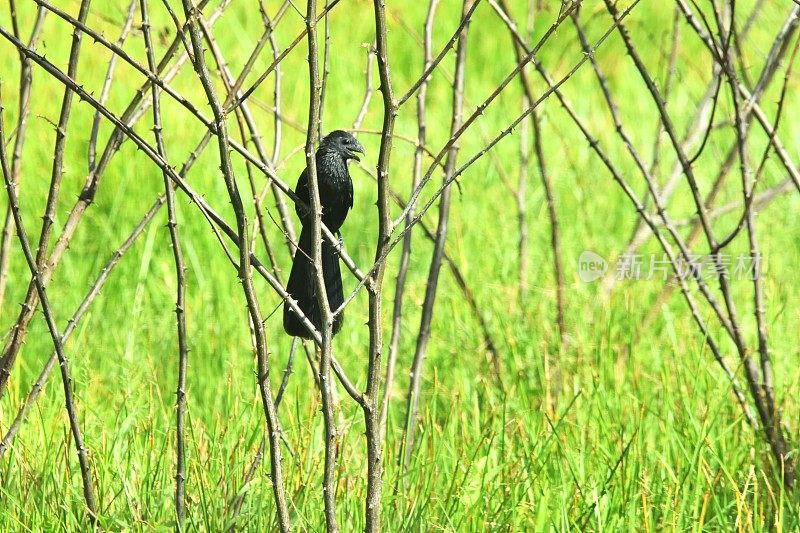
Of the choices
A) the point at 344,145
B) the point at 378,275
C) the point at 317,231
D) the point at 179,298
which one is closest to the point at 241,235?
the point at 317,231

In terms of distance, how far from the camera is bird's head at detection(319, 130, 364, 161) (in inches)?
105

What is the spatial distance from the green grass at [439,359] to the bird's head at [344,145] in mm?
497

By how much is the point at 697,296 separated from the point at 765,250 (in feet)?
1.61

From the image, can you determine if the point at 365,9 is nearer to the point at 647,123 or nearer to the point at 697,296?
the point at 647,123

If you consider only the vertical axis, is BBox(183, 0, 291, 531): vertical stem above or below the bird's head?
below

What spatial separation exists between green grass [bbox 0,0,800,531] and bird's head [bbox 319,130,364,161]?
0.50 m

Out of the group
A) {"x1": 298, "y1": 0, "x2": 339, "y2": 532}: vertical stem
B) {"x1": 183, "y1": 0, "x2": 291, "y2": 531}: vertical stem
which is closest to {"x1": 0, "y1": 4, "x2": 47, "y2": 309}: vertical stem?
{"x1": 183, "y1": 0, "x2": 291, "y2": 531}: vertical stem

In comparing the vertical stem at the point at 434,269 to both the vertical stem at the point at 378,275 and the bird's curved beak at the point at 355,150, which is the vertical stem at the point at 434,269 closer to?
the bird's curved beak at the point at 355,150

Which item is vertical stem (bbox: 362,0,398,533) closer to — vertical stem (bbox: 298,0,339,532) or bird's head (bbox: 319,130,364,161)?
vertical stem (bbox: 298,0,339,532)

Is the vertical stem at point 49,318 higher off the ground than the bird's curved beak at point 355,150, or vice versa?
the bird's curved beak at point 355,150

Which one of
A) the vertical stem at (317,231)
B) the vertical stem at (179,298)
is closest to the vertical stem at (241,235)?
the vertical stem at (317,231)

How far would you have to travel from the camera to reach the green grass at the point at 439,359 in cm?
220

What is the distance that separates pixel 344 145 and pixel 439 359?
989mm

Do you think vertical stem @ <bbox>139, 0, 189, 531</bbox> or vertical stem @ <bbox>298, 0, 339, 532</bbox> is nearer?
vertical stem @ <bbox>298, 0, 339, 532</bbox>
